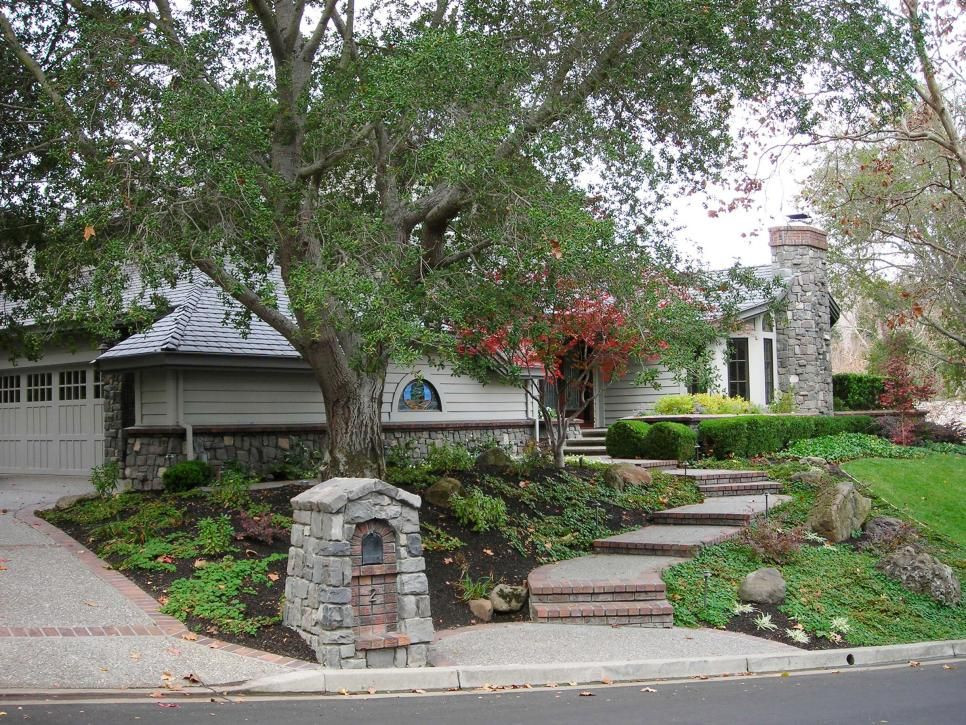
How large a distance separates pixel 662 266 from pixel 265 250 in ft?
16.2

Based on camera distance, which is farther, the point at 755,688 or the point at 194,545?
the point at 194,545

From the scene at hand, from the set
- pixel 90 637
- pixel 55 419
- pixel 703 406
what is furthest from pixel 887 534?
pixel 55 419

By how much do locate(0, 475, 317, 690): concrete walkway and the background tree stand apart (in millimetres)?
10575

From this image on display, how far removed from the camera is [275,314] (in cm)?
1193

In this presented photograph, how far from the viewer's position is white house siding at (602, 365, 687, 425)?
79.4 ft

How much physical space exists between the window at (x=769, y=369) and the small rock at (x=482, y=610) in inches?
644

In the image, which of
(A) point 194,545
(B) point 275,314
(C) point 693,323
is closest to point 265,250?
(B) point 275,314

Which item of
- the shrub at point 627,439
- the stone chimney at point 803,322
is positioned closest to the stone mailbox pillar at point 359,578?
the shrub at point 627,439

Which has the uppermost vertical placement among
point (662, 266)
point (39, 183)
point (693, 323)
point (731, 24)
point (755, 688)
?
point (731, 24)

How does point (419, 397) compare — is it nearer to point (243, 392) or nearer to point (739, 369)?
point (243, 392)

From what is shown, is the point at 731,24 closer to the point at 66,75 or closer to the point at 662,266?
the point at 662,266

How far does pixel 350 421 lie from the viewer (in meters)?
12.5

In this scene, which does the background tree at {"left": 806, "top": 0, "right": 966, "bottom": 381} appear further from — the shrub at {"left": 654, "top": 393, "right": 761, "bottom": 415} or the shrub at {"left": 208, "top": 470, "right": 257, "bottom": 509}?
the shrub at {"left": 208, "top": 470, "right": 257, "bottom": 509}

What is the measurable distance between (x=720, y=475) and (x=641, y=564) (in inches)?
230
